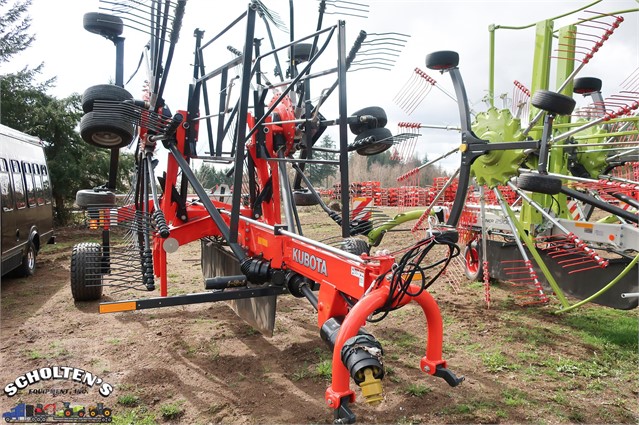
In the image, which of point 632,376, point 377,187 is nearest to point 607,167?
point 632,376

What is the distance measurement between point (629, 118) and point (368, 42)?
8.22 feet

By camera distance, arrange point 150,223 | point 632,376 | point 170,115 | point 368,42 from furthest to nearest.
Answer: point 170,115
point 150,223
point 632,376
point 368,42

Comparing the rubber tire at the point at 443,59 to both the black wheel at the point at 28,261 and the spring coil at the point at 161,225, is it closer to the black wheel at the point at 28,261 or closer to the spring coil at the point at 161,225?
the spring coil at the point at 161,225

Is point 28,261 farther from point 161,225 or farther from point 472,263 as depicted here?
point 472,263

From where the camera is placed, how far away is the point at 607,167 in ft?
20.5

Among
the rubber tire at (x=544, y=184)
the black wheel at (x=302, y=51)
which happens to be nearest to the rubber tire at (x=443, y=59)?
the rubber tire at (x=544, y=184)

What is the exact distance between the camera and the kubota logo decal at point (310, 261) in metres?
3.42

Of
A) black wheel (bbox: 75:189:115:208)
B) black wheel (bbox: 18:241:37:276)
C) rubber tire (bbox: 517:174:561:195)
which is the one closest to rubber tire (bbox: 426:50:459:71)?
rubber tire (bbox: 517:174:561:195)

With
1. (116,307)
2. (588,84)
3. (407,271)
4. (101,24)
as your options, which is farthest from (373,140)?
(588,84)

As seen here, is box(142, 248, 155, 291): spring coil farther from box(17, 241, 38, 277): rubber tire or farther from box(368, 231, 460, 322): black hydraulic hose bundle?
box(17, 241, 38, 277): rubber tire

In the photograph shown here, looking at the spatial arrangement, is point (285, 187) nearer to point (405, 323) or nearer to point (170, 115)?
point (170, 115)

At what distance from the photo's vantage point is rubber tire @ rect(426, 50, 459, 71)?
4.00m

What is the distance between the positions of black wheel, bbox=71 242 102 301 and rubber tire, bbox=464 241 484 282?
5.42 meters

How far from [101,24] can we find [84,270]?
3.17m
